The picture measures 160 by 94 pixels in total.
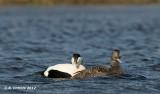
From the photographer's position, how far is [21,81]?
1408 centimetres

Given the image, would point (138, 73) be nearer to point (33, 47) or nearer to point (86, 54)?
point (86, 54)

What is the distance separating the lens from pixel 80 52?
20406 mm

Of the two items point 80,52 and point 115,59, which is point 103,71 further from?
point 80,52

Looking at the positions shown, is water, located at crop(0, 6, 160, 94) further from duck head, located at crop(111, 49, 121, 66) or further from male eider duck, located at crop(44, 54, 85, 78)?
duck head, located at crop(111, 49, 121, 66)

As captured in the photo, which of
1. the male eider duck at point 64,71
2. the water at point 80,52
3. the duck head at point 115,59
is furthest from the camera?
the duck head at point 115,59

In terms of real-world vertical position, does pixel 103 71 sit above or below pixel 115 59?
below

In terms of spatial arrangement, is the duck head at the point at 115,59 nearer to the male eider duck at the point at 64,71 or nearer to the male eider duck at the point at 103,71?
the male eider duck at the point at 103,71

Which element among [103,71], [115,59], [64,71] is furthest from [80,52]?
[64,71]

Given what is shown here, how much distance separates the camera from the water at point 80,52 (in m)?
13.4

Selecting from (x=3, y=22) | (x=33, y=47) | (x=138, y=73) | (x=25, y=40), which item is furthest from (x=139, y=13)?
(x=138, y=73)

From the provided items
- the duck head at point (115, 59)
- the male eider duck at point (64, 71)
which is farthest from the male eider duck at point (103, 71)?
the male eider duck at point (64, 71)

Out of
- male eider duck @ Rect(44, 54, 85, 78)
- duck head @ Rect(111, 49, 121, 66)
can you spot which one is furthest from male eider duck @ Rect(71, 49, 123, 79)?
male eider duck @ Rect(44, 54, 85, 78)

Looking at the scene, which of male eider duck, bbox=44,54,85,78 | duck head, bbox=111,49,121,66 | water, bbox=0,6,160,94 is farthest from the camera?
duck head, bbox=111,49,121,66

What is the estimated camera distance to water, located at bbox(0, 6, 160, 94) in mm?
13383
